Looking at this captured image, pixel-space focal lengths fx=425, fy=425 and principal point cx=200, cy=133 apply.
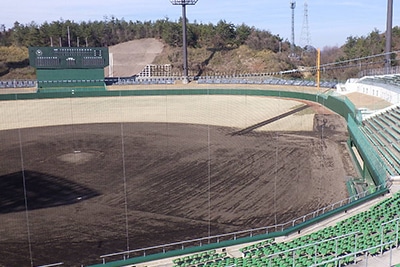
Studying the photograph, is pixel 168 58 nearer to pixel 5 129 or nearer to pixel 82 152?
pixel 5 129

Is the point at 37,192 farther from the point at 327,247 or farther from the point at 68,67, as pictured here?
the point at 68,67

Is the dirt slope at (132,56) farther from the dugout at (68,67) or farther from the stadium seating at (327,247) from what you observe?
the stadium seating at (327,247)

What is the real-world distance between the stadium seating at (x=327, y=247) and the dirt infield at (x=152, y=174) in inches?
108

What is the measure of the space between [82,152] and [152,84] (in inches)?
649

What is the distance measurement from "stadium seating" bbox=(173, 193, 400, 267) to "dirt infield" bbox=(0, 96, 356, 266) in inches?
108

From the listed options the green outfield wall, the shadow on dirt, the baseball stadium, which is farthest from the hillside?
the shadow on dirt

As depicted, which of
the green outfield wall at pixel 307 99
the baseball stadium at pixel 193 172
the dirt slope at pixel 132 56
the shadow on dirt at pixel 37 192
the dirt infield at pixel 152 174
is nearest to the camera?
the baseball stadium at pixel 193 172

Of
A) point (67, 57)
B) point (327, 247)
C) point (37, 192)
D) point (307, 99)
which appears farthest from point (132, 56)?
point (327, 247)

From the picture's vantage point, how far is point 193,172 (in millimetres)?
16156

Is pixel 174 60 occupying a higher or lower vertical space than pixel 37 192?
higher

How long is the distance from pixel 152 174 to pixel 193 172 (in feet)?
5.08

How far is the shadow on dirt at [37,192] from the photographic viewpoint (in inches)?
516

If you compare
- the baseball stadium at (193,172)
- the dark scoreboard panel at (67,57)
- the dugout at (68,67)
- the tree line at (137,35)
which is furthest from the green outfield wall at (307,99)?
the tree line at (137,35)

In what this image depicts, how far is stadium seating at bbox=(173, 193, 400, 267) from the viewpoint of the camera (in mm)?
6855
